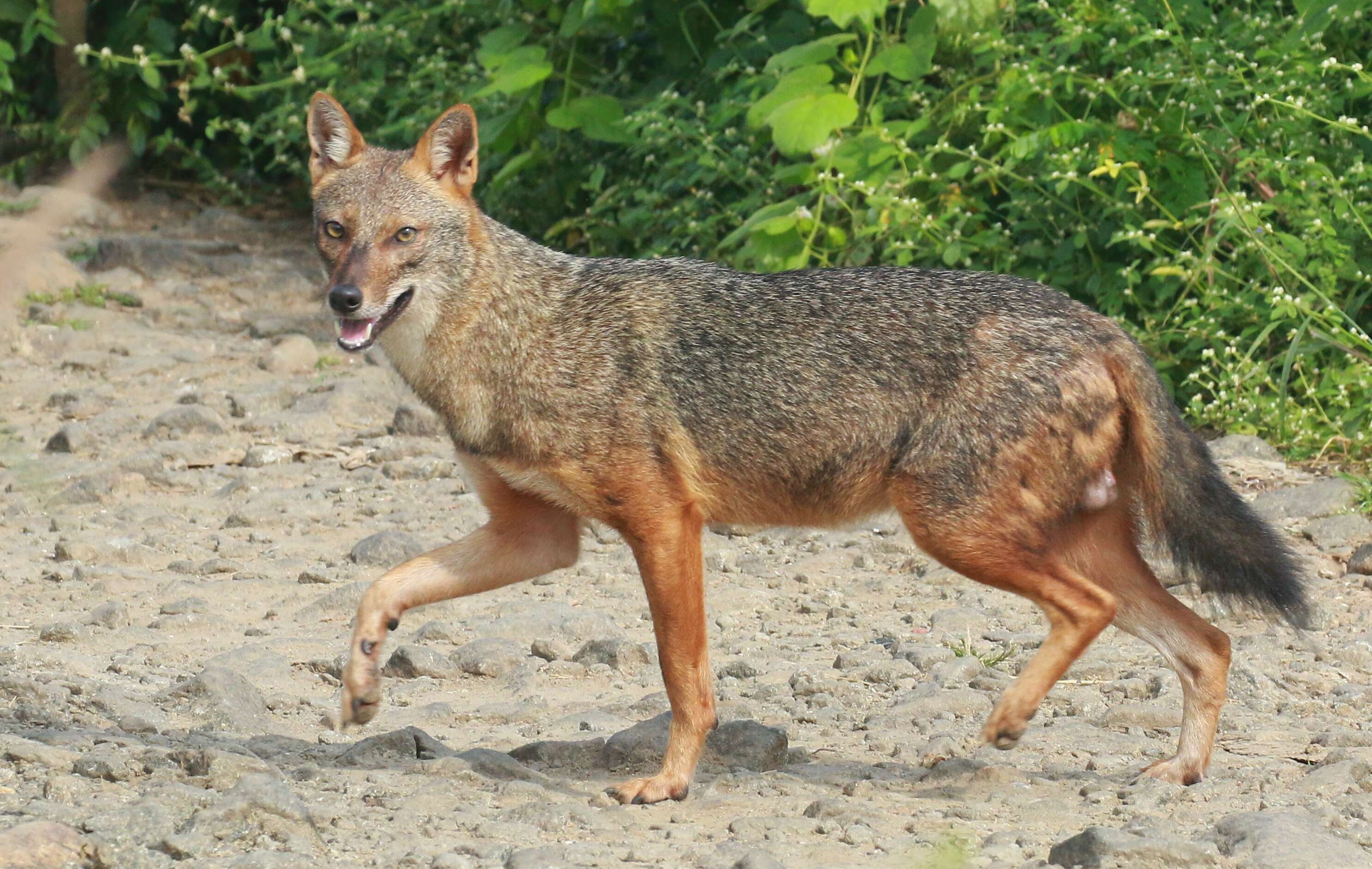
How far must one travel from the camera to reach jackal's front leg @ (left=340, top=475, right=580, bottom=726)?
491cm

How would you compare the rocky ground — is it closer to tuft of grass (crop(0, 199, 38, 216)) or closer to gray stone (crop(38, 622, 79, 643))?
gray stone (crop(38, 622, 79, 643))

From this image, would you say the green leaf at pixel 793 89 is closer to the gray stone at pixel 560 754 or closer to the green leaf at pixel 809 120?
the green leaf at pixel 809 120

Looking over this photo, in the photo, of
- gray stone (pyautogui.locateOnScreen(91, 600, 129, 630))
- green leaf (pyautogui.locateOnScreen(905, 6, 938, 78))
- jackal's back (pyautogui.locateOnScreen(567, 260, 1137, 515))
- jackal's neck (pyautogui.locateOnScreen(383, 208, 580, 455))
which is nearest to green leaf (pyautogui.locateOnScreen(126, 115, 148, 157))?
green leaf (pyautogui.locateOnScreen(905, 6, 938, 78))

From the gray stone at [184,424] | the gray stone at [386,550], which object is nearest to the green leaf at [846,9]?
the gray stone at [386,550]

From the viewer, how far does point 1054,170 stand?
7.65 metres

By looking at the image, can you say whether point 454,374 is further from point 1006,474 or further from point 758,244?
point 758,244

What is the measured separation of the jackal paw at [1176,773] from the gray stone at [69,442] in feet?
19.1

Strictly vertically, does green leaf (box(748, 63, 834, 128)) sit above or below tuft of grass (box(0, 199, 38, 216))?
above

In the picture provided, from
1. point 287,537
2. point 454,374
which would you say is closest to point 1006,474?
point 454,374

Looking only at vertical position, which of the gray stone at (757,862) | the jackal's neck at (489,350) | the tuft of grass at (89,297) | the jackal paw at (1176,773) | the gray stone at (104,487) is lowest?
the tuft of grass at (89,297)

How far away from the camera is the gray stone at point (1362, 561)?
6270 mm

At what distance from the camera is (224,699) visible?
5062 millimetres

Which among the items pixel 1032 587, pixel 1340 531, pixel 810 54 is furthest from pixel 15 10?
pixel 1032 587

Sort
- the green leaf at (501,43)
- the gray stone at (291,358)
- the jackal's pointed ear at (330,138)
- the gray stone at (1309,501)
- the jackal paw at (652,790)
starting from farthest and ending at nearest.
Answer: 1. the gray stone at (291,358)
2. the green leaf at (501,43)
3. the gray stone at (1309,501)
4. the jackal's pointed ear at (330,138)
5. the jackal paw at (652,790)
